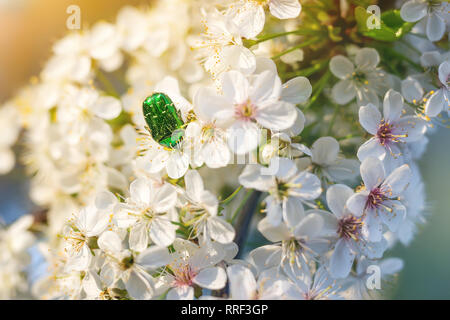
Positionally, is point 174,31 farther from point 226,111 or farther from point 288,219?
point 288,219

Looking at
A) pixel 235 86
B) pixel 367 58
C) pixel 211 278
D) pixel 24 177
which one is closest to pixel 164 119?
pixel 235 86

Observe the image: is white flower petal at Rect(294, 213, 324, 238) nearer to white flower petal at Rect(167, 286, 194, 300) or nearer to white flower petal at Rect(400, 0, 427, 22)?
white flower petal at Rect(167, 286, 194, 300)

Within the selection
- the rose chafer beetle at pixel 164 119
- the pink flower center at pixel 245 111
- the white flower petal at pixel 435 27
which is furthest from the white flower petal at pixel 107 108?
the white flower petal at pixel 435 27

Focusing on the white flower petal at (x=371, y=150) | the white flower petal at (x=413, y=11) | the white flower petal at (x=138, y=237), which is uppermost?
the white flower petal at (x=413, y=11)

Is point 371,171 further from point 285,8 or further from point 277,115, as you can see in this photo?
point 285,8

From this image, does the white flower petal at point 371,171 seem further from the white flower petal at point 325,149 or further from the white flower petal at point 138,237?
the white flower petal at point 138,237
